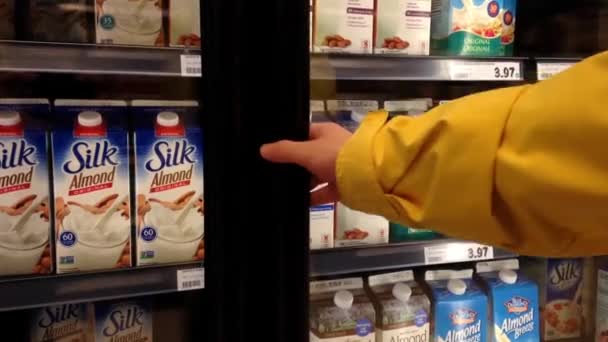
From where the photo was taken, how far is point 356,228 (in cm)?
134

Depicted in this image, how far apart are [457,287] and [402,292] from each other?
15cm

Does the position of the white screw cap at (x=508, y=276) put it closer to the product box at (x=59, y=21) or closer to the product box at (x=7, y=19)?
the product box at (x=59, y=21)

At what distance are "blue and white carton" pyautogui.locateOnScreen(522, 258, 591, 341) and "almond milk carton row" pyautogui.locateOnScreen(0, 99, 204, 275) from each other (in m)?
0.93

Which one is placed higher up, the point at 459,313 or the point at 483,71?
the point at 483,71

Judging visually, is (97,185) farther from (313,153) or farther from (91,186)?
(313,153)

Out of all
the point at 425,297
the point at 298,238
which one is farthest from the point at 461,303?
the point at 298,238

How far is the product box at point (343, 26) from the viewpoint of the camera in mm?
1296

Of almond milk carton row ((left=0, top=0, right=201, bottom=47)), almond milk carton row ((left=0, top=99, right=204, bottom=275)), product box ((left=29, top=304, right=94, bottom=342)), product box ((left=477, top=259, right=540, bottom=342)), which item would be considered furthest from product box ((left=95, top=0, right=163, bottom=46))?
product box ((left=477, top=259, right=540, bottom=342))

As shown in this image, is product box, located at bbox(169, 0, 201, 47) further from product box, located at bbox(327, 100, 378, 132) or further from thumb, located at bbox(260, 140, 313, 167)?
thumb, located at bbox(260, 140, 313, 167)

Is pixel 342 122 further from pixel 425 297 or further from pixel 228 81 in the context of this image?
pixel 228 81

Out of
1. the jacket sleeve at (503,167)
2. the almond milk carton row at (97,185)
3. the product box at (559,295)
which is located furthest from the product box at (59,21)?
the product box at (559,295)

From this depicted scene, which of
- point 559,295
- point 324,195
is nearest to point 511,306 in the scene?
point 559,295

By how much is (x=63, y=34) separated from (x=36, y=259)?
0.43 m

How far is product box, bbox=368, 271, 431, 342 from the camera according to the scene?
136 centimetres
